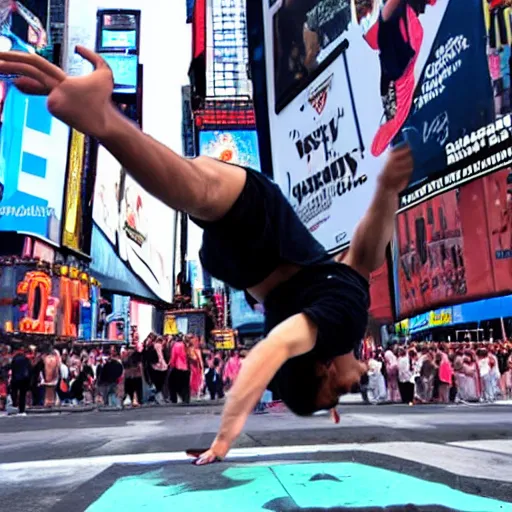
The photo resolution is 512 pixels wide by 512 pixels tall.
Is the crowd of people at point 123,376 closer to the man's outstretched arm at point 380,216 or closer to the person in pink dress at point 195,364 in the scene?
the person in pink dress at point 195,364

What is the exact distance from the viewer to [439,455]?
191 inches

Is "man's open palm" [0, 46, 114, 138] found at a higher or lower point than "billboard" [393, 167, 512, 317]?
lower

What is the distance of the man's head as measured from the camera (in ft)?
7.74

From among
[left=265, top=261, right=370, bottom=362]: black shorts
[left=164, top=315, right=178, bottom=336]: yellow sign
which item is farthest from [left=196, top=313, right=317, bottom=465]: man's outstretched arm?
[left=164, top=315, right=178, bottom=336]: yellow sign

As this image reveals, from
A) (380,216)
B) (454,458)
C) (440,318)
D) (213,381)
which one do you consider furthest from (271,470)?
(440,318)

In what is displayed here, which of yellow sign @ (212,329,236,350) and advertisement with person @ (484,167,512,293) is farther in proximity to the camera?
yellow sign @ (212,329,236,350)

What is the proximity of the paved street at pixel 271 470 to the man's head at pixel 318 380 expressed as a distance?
95 centimetres

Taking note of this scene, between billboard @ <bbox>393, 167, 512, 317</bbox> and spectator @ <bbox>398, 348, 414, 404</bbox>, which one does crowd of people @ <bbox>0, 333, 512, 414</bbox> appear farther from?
billboard @ <bbox>393, 167, 512, 317</bbox>

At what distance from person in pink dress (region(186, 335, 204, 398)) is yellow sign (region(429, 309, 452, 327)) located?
13.5 m

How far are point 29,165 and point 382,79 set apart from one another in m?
23.7

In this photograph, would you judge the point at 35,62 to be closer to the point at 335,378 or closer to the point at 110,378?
the point at 335,378

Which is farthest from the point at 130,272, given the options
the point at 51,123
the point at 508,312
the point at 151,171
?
the point at 151,171

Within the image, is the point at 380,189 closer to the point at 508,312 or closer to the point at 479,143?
the point at 479,143

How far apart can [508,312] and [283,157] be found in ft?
38.3
